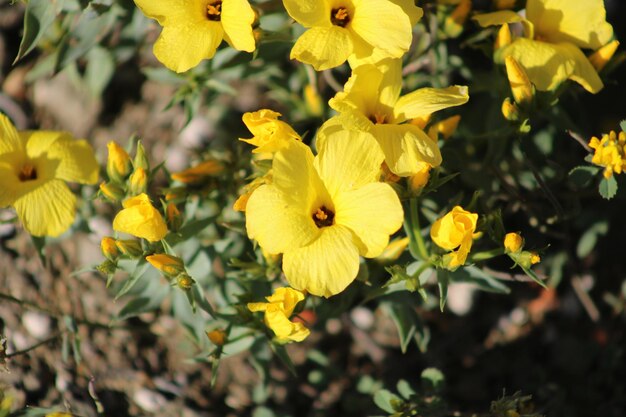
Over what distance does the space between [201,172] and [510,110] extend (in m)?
1.66

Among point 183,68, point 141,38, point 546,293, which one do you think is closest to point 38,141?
point 183,68

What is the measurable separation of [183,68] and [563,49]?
188 centimetres

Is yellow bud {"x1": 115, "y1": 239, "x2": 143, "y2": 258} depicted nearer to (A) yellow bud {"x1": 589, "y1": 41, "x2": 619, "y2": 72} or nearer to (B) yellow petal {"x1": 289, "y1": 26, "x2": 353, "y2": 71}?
(B) yellow petal {"x1": 289, "y1": 26, "x2": 353, "y2": 71}

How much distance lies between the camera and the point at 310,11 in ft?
9.00

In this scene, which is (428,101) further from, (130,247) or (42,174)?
(42,174)

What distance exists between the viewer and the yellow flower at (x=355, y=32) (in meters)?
2.72

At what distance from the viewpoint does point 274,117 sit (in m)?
2.76

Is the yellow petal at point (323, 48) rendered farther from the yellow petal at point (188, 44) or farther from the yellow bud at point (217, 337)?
the yellow bud at point (217, 337)

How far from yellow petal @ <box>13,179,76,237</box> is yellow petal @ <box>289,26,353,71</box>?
1366 millimetres

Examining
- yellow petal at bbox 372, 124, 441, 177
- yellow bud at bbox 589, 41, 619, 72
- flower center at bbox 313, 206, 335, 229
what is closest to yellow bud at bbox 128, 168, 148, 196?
flower center at bbox 313, 206, 335, 229

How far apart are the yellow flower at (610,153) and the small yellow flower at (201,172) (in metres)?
1.93

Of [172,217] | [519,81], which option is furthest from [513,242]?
[172,217]

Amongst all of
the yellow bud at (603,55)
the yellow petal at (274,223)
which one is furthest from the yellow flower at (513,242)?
the yellow bud at (603,55)

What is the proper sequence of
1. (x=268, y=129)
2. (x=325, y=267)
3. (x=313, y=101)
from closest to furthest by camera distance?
(x=325, y=267), (x=268, y=129), (x=313, y=101)
